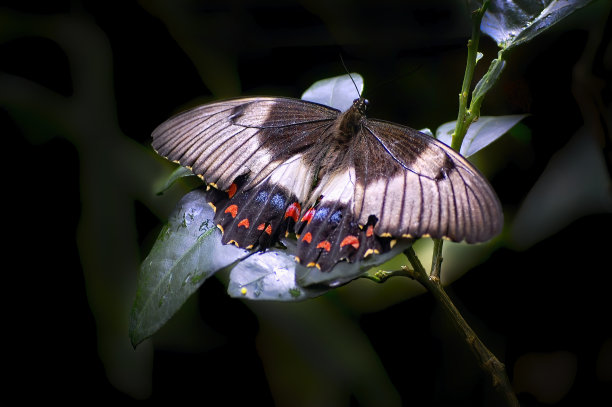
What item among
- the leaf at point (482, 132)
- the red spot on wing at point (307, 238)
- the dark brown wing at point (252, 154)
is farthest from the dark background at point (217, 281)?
the red spot on wing at point (307, 238)

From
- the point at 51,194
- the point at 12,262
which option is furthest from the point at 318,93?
the point at 12,262

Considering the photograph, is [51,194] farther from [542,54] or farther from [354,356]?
[542,54]

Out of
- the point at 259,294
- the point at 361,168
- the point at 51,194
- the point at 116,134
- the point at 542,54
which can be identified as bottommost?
the point at 51,194

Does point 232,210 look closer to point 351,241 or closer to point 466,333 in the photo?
point 351,241

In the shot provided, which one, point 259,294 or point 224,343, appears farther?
point 224,343

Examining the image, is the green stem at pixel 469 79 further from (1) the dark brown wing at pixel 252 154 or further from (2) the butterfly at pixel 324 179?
(1) the dark brown wing at pixel 252 154

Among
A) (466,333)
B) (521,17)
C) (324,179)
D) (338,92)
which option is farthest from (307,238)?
(521,17)
